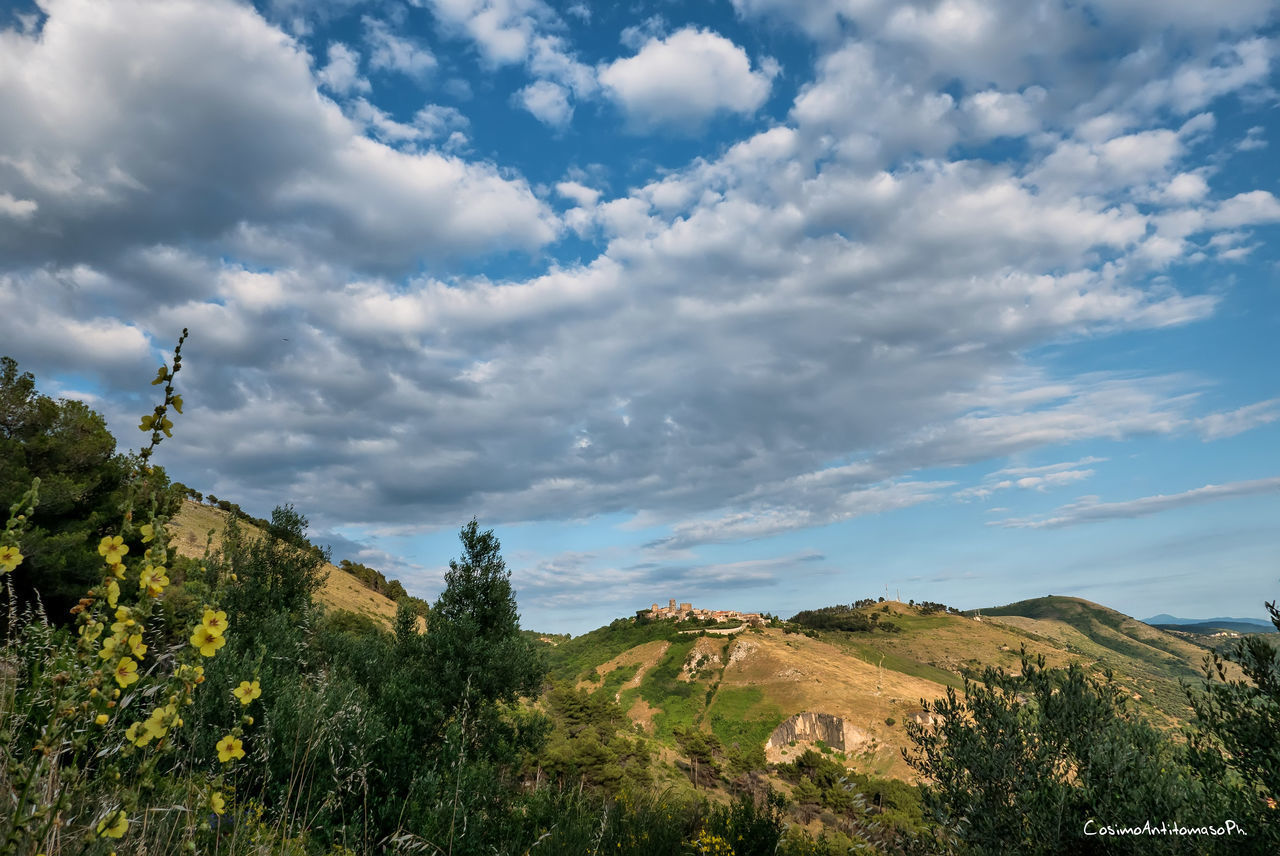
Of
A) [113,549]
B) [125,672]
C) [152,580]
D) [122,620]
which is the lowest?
[125,672]

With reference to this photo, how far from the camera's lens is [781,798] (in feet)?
39.3

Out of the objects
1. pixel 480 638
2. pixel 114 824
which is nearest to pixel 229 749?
pixel 114 824

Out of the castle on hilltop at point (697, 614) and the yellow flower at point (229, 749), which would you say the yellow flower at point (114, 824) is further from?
the castle on hilltop at point (697, 614)

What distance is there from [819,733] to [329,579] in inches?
2621

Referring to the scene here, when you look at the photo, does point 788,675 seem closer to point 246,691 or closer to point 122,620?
point 246,691

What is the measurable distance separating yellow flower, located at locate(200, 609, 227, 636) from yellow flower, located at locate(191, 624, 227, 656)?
2 centimetres

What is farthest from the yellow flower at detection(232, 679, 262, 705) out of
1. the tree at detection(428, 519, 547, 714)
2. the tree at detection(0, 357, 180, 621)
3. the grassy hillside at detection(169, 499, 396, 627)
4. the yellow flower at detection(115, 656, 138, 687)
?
the grassy hillside at detection(169, 499, 396, 627)

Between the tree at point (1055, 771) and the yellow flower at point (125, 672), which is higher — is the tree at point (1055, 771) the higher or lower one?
the lower one

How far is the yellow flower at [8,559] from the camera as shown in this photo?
263 cm

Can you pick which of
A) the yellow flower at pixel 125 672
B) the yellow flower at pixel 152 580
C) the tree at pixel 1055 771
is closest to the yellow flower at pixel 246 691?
the yellow flower at pixel 125 672

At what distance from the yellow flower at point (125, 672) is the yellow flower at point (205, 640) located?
30 cm

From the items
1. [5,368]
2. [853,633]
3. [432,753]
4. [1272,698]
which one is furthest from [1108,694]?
[853,633]

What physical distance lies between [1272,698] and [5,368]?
44.5m

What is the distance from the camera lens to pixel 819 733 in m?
83.6
